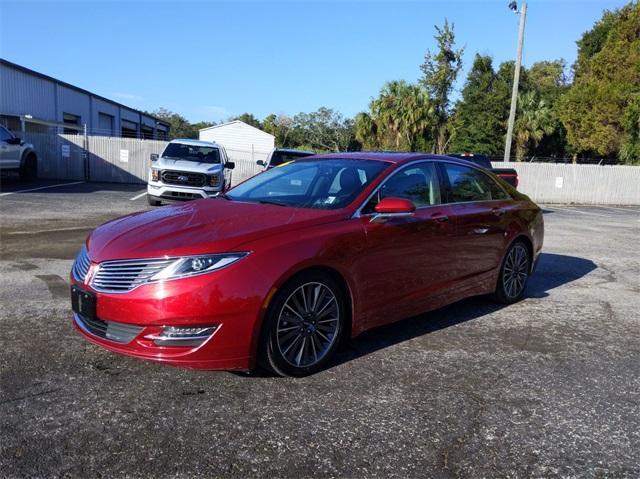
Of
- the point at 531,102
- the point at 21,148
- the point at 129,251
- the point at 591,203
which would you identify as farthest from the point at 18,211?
the point at 531,102

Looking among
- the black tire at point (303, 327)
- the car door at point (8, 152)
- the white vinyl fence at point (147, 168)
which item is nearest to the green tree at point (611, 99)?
the white vinyl fence at point (147, 168)

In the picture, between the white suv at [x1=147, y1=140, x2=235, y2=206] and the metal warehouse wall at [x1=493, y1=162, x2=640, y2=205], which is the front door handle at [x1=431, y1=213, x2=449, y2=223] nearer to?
the white suv at [x1=147, y1=140, x2=235, y2=206]

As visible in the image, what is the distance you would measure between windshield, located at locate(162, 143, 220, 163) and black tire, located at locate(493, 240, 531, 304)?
31.4 feet

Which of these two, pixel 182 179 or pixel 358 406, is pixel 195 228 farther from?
pixel 182 179

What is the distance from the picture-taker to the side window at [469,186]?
5.23 meters

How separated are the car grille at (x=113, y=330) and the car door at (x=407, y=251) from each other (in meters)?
1.61

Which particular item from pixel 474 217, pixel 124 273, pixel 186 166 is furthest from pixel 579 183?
pixel 124 273

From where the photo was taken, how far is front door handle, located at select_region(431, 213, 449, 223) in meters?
4.79

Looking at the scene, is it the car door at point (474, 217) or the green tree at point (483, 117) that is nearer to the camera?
the car door at point (474, 217)

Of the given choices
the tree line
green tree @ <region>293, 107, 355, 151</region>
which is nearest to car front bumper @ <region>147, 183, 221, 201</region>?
the tree line

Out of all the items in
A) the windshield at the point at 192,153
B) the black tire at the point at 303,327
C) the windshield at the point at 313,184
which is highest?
the windshield at the point at 192,153

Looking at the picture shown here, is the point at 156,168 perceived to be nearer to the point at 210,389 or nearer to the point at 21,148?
the point at 21,148

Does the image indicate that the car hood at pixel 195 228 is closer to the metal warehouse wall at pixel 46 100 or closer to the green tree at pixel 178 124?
the metal warehouse wall at pixel 46 100

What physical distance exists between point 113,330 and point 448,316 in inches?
129
